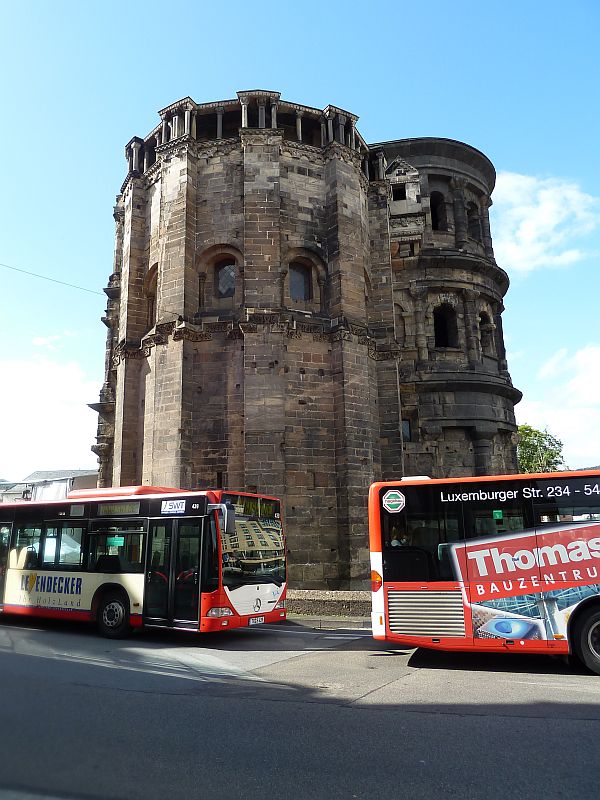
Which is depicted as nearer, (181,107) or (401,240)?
(181,107)

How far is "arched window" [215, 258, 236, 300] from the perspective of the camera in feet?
64.8

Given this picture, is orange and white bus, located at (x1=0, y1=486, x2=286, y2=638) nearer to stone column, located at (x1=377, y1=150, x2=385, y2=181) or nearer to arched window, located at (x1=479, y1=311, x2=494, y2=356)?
stone column, located at (x1=377, y1=150, x2=385, y2=181)

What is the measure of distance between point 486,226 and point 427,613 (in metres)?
26.1

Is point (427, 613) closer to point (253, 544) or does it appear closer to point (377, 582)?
point (377, 582)

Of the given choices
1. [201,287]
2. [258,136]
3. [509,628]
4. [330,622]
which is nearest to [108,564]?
[330,622]

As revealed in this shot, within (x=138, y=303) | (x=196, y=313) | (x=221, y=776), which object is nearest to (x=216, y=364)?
(x=196, y=313)

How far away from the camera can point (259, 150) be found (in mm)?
19516

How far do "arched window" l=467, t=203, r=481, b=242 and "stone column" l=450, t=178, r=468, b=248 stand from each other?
48.1 inches

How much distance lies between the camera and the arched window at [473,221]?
29672 millimetres

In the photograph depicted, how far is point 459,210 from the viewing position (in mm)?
28438

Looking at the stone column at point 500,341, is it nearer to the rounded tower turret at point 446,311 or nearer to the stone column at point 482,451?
the rounded tower turret at point 446,311

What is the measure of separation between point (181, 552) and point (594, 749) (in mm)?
7445

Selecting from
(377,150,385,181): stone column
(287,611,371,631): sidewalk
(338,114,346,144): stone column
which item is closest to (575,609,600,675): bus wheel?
(287,611,371,631): sidewalk

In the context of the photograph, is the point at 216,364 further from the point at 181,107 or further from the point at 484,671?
the point at 484,671
